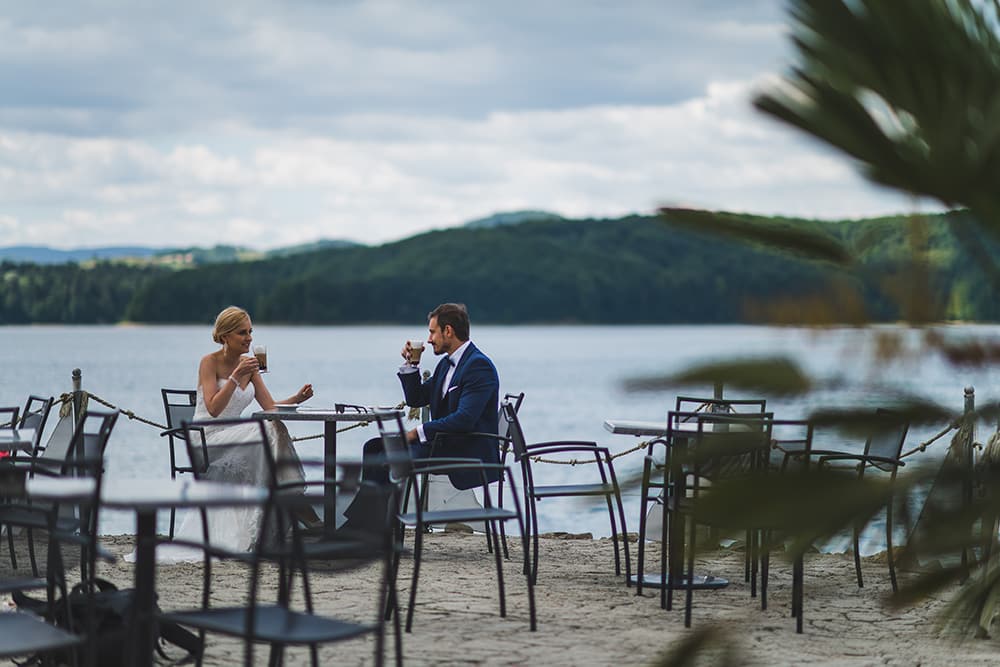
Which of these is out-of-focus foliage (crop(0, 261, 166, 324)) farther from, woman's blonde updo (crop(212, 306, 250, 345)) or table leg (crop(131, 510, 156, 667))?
table leg (crop(131, 510, 156, 667))

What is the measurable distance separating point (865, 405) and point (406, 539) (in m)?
7.35

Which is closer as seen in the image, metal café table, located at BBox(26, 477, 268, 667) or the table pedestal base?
metal café table, located at BBox(26, 477, 268, 667)

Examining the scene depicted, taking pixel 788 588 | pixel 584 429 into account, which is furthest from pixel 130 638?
pixel 584 429

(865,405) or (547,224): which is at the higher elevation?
(547,224)

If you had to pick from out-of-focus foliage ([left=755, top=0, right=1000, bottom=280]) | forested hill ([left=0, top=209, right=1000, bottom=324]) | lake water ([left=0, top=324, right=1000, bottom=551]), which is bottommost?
lake water ([left=0, top=324, right=1000, bottom=551])

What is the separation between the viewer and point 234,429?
24.7 ft

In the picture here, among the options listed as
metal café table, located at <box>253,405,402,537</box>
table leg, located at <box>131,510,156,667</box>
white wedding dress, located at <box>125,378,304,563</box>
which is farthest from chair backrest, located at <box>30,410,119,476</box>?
white wedding dress, located at <box>125,378,304,563</box>

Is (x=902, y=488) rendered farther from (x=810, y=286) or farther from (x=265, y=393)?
(x=265, y=393)

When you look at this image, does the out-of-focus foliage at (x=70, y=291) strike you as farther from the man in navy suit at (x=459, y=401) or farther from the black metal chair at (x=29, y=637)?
the black metal chair at (x=29, y=637)

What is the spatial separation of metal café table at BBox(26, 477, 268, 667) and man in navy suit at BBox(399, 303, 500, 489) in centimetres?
300

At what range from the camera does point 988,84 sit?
1.16 metres

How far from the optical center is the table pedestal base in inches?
243

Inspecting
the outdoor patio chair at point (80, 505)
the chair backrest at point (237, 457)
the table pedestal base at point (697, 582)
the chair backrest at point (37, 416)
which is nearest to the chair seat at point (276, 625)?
the outdoor patio chair at point (80, 505)

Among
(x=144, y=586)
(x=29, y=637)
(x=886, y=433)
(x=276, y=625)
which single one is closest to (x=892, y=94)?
(x=886, y=433)
